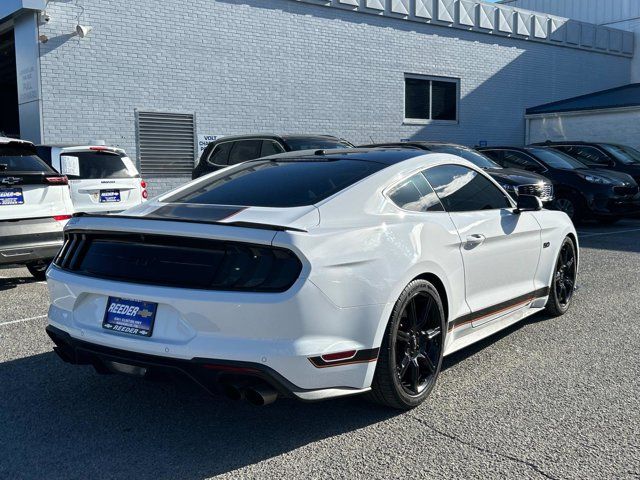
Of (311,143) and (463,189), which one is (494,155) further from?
(463,189)

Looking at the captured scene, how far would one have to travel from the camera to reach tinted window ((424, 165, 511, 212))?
466 cm

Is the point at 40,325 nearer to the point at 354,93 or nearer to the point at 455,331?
the point at 455,331

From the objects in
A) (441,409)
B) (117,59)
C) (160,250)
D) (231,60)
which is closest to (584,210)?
(231,60)

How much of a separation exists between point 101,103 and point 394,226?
37.9ft

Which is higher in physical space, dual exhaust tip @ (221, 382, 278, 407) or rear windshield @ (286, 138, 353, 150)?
rear windshield @ (286, 138, 353, 150)

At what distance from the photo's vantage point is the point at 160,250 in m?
3.63

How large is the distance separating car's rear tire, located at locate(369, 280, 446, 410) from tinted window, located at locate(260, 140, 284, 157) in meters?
7.80

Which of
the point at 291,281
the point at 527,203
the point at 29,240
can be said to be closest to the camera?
the point at 291,281

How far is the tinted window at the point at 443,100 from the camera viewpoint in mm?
20375

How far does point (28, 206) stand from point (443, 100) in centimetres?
1523

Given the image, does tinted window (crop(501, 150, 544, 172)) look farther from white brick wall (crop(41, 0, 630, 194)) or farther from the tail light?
the tail light

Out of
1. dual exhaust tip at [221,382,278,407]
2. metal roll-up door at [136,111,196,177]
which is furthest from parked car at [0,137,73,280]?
metal roll-up door at [136,111,196,177]

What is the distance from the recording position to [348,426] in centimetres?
381

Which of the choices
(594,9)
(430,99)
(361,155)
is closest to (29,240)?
(361,155)
